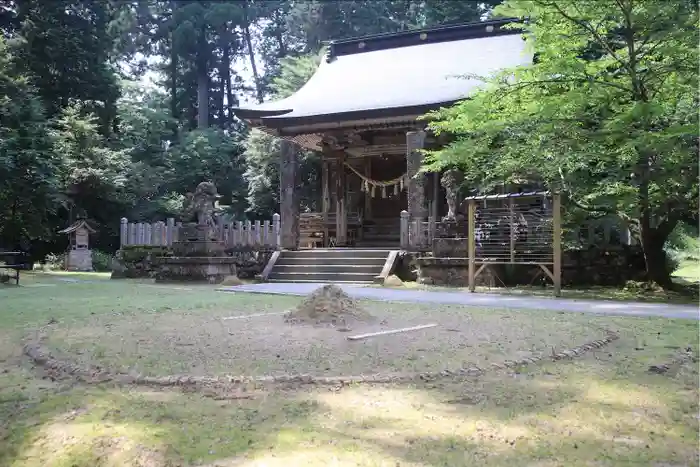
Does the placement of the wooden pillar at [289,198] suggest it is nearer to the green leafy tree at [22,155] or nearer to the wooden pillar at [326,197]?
the wooden pillar at [326,197]

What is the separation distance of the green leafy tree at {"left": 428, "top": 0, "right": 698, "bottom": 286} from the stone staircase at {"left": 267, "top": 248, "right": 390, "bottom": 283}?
415 centimetres

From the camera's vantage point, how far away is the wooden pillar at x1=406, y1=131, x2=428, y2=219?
44.4 ft

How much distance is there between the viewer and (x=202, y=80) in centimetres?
3400

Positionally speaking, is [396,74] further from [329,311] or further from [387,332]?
[387,332]

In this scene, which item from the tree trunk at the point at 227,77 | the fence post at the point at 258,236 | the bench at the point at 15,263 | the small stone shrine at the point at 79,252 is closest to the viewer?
the bench at the point at 15,263

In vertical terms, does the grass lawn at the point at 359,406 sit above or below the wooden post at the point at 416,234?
below

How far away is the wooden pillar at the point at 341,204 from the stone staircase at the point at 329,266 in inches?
122

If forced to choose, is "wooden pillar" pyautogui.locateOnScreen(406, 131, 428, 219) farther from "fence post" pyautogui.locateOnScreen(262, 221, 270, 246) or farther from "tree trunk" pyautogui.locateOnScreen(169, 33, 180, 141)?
"tree trunk" pyautogui.locateOnScreen(169, 33, 180, 141)

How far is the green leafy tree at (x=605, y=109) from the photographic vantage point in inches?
312

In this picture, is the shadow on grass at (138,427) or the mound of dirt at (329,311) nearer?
the shadow on grass at (138,427)

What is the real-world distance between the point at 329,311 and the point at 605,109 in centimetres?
574

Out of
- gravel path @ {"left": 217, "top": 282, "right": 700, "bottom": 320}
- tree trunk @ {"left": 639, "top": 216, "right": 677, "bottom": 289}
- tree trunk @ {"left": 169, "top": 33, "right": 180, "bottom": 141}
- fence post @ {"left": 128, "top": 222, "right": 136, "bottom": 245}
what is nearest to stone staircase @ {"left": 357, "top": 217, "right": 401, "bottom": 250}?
gravel path @ {"left": 217, "top": 282, "right": 700, "bottom": 320}

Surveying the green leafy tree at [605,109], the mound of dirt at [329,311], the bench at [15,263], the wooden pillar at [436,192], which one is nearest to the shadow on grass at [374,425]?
the mound of dirt at [329,311]

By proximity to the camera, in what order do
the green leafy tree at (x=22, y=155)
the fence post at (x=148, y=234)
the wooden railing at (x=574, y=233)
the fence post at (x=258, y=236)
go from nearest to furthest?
1. the wooden railing at (x=574, y=233)
2. the green leafy tree at (x=22, y=155)
3. the fence post at (x=258, y=236)
4. the fence post at (x=148, y=234)
